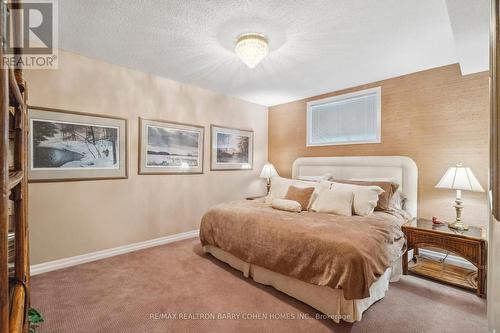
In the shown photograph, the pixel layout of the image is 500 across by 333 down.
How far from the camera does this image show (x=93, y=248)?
294cm

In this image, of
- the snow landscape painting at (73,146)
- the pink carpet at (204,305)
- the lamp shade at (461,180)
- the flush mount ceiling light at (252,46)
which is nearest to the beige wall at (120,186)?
the snow landscape painting at (73,146)

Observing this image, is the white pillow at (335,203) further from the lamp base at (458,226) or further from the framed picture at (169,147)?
the framed picture at (169,147)

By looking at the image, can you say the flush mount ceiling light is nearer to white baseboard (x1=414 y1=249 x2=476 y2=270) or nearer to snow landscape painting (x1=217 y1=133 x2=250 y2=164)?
snow landscape painting (x1=217 y1=133 x2=250 y2=164)

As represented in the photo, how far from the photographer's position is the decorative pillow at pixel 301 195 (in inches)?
115

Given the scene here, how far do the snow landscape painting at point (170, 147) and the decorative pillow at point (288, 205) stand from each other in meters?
1.70

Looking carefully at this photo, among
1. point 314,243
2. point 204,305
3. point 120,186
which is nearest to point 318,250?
point 314,243

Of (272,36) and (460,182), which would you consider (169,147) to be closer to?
(272,36)

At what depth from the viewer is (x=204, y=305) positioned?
6.66ft

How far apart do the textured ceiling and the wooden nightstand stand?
198 centimetres

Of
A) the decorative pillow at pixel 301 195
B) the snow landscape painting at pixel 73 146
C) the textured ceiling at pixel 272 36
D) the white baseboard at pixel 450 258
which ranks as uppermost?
the textured ceiling at pixel 272 36

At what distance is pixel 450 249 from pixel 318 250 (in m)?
1.51

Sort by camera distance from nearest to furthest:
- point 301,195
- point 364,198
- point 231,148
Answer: point 364,198 → point 301,195 → point 231,148

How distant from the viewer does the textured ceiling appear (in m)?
1.97

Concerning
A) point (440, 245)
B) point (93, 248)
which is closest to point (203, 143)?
point (93, 248)
